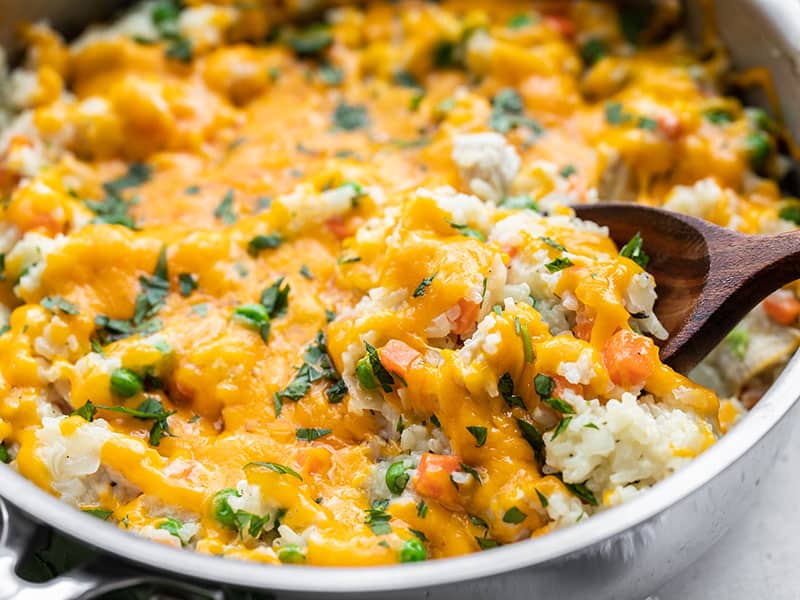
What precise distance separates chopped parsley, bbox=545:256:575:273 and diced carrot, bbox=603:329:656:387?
0.25 meters

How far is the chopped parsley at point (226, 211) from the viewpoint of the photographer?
3127mm

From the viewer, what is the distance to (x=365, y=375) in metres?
2.46

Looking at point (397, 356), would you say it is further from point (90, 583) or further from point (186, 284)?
point (90, 583)

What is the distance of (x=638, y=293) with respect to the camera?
2.53m

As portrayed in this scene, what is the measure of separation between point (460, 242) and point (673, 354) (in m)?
0.65

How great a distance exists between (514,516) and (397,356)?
52cm

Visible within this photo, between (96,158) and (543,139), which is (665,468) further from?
(96,158)

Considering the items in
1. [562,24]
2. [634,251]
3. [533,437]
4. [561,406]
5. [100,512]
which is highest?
[562,24]

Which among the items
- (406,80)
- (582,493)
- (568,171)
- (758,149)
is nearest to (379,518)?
(582,493)

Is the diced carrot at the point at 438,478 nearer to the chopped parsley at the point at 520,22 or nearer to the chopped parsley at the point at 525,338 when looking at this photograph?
the chopped parsley at the point at 525,338

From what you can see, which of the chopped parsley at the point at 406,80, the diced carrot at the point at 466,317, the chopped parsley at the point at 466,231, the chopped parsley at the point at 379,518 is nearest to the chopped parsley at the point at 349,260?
→ the chopped parsley at the point at 466,231

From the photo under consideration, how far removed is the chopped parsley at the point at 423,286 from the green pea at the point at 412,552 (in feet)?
2.19

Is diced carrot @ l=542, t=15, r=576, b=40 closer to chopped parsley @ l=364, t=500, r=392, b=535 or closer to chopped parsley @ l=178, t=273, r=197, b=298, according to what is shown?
chopped parsley @ l=178, t=273, r=197, b=298

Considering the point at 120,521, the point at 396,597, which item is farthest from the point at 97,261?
the point at 396,597
